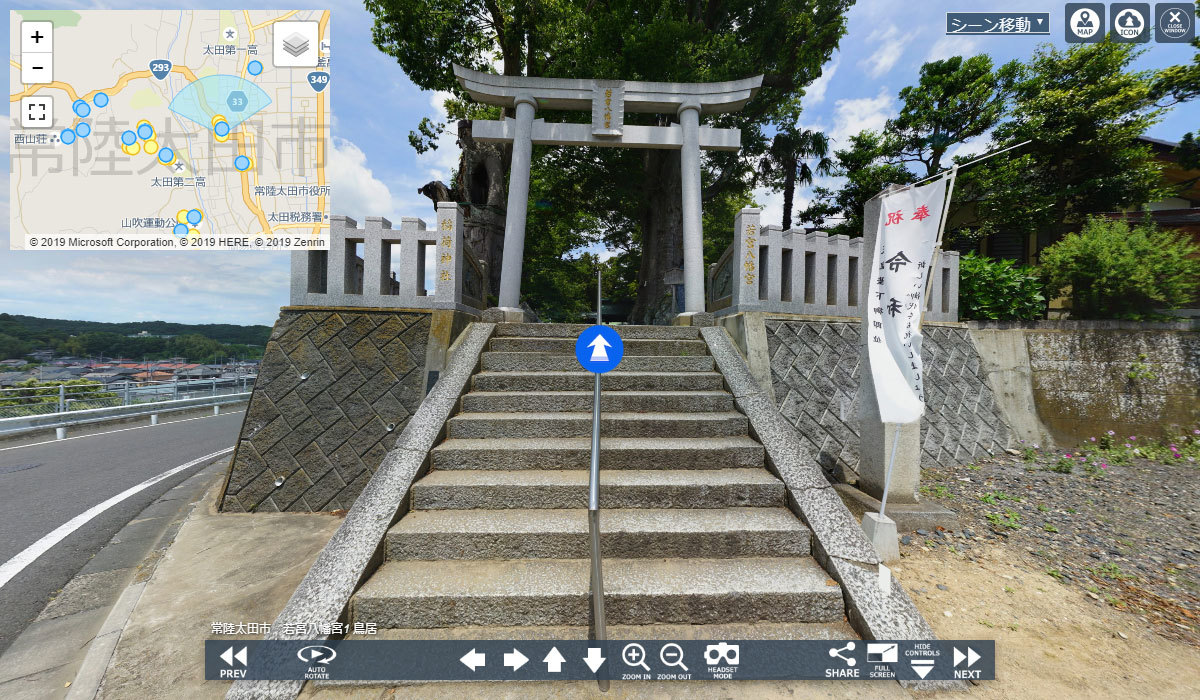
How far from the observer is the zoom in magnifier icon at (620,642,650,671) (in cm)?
236

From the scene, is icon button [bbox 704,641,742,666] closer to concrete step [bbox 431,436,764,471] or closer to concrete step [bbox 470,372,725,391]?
concrete step [bbox 431,436,764,471]

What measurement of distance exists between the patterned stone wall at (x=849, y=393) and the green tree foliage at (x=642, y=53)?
6.50m

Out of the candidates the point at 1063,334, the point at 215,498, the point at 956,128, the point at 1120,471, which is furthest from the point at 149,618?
the point at 956,128

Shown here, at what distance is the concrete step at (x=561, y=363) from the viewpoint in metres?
4.95

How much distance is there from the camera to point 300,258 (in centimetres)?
531

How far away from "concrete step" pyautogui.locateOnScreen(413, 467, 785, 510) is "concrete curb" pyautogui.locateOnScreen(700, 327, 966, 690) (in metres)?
0.21

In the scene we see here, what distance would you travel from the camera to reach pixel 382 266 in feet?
17.7

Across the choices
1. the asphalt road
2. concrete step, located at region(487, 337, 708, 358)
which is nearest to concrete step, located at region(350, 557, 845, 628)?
the asphalt road

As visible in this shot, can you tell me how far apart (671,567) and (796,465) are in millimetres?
1454

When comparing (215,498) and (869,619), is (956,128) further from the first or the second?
(215,498)

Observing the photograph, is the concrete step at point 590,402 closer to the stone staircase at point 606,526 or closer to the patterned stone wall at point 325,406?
the stone staircase at point 606,526

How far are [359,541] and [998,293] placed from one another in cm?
1011

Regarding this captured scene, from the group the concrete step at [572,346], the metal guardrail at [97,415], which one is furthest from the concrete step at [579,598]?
the metal guardrail at [97,415]

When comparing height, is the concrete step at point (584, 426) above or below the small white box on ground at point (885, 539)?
above
